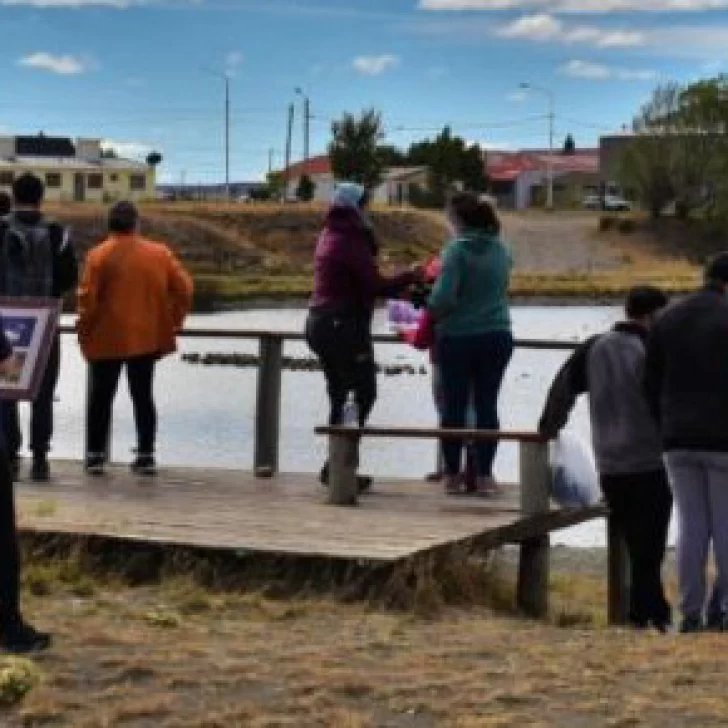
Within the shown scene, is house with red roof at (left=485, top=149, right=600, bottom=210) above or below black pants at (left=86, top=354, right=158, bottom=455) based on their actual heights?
above

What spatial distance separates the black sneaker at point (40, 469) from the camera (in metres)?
10.5

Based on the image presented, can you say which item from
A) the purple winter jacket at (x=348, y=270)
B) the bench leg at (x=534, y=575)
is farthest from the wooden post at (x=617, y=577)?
the purple winter jacket at (x=348, y=270)

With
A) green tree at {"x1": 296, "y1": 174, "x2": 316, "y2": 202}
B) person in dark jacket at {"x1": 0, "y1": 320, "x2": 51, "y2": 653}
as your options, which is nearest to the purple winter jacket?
person in dark jacket at {"x1": 0, "y1": 320, "x2": 51, "y2": 653}

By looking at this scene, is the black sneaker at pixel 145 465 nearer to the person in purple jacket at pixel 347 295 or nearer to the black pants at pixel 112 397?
the black pants at pixel 112 397

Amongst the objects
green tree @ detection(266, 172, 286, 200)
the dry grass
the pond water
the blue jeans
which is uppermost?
green tree @ detection(266, 172, 286, 200)

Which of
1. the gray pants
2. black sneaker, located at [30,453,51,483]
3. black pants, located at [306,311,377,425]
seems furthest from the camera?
black sneaker, located at [30,453,51,483]

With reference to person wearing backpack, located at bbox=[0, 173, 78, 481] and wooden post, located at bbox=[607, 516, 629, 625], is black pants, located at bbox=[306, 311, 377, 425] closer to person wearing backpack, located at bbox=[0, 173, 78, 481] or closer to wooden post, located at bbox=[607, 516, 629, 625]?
person wearing backpack, located at bbox=[0, 173, 78, 481]

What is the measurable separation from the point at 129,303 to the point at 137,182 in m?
138

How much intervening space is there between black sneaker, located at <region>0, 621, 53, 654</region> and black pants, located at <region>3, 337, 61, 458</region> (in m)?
3.64

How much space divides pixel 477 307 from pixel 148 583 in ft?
8.18

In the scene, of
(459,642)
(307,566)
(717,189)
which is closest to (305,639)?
(459,642)

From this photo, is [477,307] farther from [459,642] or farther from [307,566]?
[459,642]

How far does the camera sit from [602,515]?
10625 millimetres

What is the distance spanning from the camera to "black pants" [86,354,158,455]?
10.4m
